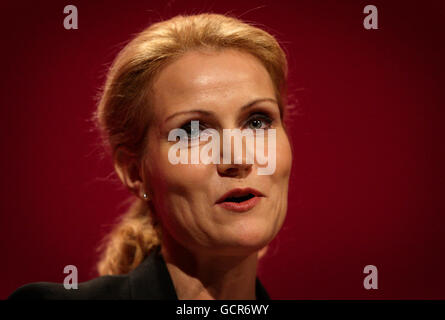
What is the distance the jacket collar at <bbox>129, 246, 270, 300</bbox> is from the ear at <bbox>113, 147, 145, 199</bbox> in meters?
0.22

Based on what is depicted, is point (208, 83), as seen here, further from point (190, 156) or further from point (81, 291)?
point (81, 291)

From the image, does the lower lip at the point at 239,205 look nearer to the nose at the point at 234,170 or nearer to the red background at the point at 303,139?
the nose at the point at 234,170

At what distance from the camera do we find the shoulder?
4.70 ft

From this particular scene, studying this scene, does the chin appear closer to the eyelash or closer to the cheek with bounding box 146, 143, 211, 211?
the cheek with bounding box 146, 143, 211, 211

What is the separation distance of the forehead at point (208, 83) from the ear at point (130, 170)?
20 centimetres

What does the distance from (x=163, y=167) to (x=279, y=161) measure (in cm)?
35

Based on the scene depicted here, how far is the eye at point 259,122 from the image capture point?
4.90ft

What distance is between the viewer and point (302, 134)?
6.74ft

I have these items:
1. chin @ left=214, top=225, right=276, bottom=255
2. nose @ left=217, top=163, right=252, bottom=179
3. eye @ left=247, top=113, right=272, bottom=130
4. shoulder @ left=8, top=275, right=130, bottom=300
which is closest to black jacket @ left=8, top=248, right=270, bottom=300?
shoulder @ left=8, top=275, right=130, bottom=300

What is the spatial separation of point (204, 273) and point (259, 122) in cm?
50

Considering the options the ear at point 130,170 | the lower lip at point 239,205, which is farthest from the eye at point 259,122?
the ear at point 130,170
